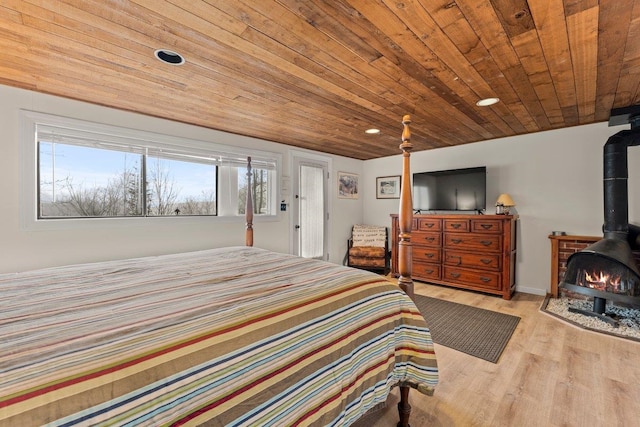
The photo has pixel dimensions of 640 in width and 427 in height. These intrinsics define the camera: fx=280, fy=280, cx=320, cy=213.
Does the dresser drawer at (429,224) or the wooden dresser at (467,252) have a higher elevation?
the dresser drawer at (429,224)

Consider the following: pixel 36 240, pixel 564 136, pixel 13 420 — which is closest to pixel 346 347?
A: pixel 13 420

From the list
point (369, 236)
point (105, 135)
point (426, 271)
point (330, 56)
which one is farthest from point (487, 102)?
point (105, 135)

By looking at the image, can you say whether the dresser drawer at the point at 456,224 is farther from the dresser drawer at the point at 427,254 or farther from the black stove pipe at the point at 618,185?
the black stove pipe at the point at 618,185

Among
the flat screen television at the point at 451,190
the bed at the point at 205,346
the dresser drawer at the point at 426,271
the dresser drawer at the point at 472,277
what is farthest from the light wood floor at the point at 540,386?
the flat screen television at the point at 451,190

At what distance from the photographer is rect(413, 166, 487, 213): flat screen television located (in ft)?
13.0

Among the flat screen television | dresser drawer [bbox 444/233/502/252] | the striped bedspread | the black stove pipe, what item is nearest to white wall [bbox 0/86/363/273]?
the striped bedspread

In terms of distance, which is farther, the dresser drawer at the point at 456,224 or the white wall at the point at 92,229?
the dresser drawer at the point at 456,224

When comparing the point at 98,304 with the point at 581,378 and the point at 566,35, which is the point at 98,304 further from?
the point at 581,378

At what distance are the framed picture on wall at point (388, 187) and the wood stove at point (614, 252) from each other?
2.63 meters

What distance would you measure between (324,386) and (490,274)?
11.2 ft

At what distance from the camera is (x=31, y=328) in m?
0.85

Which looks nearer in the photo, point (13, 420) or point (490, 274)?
point (13, 420)

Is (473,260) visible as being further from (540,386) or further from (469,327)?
(540,386)

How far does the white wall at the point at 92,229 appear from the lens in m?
2.22
